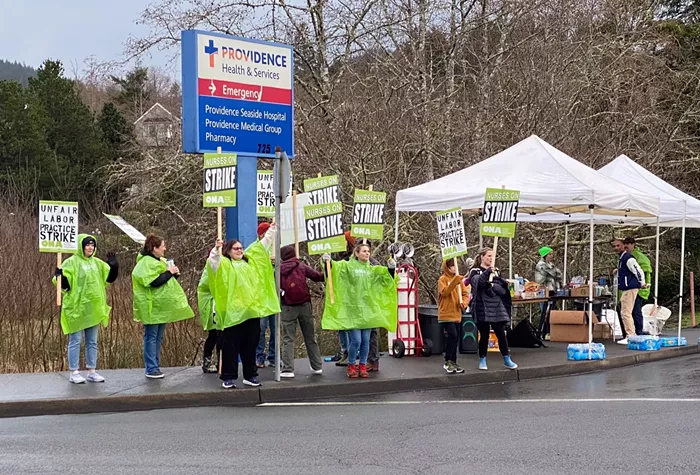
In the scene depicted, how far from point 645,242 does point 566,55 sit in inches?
227

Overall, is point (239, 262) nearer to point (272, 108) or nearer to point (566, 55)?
point (272, 108)

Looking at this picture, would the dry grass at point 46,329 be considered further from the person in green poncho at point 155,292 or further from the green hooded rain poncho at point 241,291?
the green hooded rain poncho at point 241,291

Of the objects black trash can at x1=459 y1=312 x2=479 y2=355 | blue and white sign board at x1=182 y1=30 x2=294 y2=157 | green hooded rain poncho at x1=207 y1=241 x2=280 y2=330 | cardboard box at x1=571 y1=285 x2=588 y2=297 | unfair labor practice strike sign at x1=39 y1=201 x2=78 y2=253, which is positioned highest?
blue and white sign board at x1=182 y1=30 x2=294 y2=157

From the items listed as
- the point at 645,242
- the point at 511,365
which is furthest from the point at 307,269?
the point at 645,242

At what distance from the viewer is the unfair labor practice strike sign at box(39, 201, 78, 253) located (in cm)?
1126

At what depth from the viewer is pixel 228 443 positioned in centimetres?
789

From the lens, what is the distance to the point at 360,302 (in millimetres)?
11719

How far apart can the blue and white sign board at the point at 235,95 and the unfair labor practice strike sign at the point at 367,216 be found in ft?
5.00

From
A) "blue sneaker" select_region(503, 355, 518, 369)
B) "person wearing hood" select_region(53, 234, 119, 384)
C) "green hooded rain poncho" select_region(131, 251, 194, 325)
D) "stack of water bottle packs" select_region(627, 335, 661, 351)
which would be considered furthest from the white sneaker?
"stack of water bottle packs" select_region(627, 335, 661, 351)

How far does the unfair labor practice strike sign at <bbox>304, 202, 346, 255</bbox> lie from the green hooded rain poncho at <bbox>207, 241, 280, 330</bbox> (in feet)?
3.15

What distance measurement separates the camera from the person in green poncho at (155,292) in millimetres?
11289

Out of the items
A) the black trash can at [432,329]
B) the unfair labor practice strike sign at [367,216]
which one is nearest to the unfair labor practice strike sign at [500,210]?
the unfair labor practice strike sign at [367,216]

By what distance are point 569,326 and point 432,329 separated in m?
3.58

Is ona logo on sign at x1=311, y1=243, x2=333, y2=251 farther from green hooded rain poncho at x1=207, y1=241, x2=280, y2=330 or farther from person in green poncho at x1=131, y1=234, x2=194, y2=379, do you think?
person in green poncho at x1=131, y1=234, x2=194, y2=379
